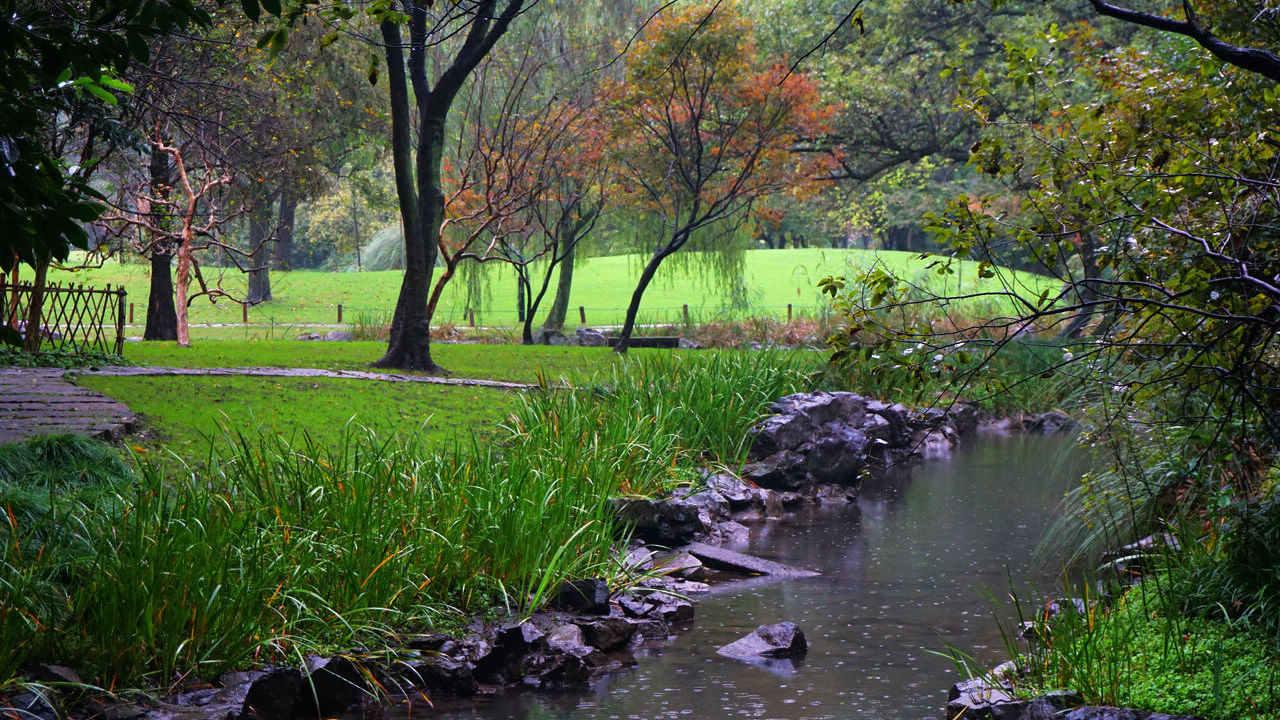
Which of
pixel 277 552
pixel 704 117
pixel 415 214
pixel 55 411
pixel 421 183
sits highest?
pixel 704 117

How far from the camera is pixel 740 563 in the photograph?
848cm

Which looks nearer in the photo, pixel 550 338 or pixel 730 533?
pixel 730 533

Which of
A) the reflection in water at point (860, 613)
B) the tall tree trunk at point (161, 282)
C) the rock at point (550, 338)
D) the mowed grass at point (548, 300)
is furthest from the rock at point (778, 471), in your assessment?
the mowed grass at point (548, 300)

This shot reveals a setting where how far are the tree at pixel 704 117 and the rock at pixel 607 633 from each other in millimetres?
12137

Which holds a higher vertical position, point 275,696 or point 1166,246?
point 1166,246

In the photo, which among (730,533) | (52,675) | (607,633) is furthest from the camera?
(730,533)

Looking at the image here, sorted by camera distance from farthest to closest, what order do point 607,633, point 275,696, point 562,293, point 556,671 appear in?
point 562,293, point 607,633, point 556,671, point 275,696

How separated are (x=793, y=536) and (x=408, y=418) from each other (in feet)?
13.4

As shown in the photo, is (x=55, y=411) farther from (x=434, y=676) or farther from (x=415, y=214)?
(x=415, y=214)

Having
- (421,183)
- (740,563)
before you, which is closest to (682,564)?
(740,563)

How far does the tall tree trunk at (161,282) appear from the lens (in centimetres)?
1922

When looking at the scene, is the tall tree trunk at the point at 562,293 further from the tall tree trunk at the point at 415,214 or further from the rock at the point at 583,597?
the rock at the point at 583,597

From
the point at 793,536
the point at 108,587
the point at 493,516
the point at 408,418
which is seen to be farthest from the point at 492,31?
the point at 108,587

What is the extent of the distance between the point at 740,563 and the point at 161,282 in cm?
1581
